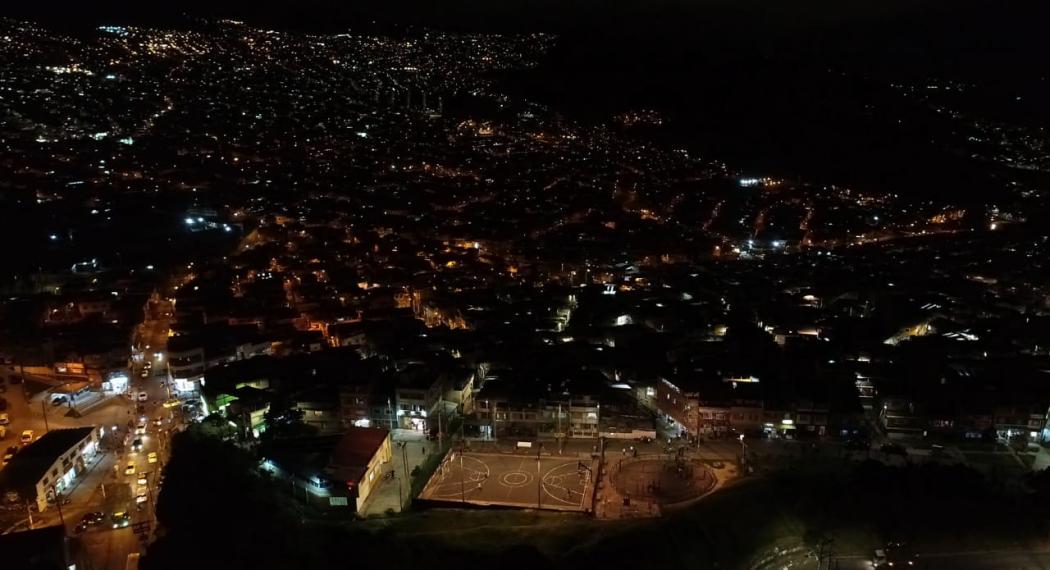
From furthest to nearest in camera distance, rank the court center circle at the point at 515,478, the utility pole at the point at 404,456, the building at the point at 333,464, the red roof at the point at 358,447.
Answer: the utility pole at the point at 404,456 < the court center circle at the point at 515,478 < the red roof at the point at 358,447 < the building at the point at 333,464

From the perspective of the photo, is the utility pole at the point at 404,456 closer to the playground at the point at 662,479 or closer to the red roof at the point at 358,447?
the red roof at the point at 358,447

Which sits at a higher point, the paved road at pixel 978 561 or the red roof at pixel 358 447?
the red roof at pixel 358 447

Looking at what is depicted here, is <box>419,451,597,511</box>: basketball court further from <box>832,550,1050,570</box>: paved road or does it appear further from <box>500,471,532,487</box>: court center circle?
<box>832,550,1050,570</box>: paved road

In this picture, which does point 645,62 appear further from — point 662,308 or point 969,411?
point 969,411

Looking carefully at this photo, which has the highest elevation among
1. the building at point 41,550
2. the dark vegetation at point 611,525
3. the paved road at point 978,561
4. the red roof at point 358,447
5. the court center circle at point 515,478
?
the red roof at point 358,447

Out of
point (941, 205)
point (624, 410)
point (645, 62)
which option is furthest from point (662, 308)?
point (645, 62)

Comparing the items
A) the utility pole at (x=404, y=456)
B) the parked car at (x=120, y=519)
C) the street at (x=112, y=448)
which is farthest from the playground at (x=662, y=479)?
the parked car at (x=120, y=519)

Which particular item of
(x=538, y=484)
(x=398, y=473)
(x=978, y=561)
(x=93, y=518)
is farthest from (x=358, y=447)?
(x=978, y=561)
